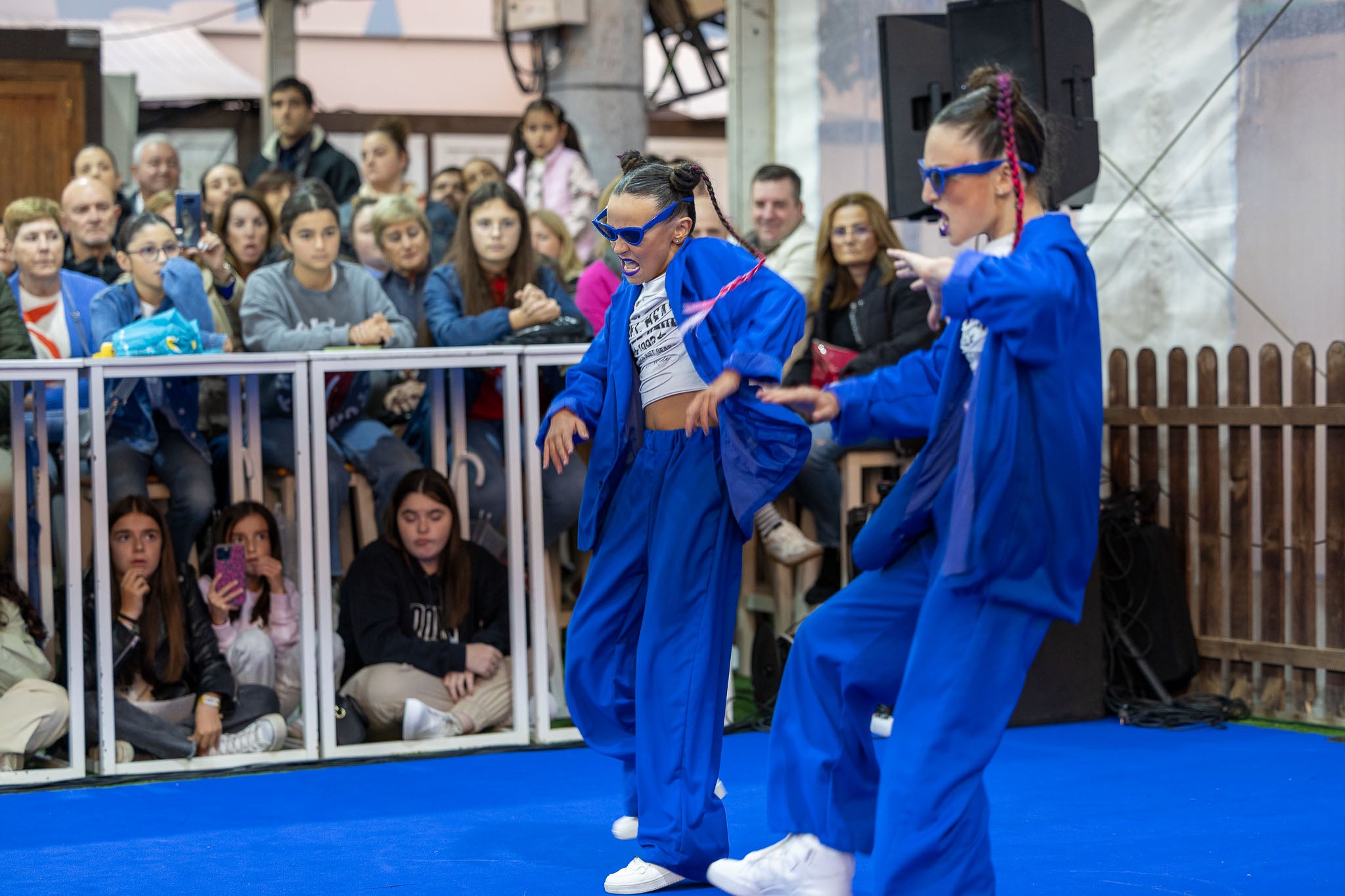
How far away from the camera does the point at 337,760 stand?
517 cm

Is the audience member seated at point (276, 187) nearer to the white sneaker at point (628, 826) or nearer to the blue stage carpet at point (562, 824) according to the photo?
the blue stage carpet at point (562, 824)

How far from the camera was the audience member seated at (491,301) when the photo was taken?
18.6ft

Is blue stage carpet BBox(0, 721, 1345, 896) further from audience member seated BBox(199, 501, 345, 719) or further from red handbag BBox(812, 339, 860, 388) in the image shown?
red handbag BBox(812, 339, 860, 388)

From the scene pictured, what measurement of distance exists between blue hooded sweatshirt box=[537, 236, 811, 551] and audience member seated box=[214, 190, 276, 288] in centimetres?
304

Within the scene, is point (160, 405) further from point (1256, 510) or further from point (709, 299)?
point (1256, 510)

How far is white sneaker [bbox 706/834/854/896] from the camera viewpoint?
3.05 m

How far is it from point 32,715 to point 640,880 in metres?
2.36

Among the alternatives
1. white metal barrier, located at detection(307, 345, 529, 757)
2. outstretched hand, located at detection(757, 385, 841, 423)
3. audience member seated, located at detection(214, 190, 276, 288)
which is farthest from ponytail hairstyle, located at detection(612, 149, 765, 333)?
audience member seated, located at detection(214, 190, 276, 288)

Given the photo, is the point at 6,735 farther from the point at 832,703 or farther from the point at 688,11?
the point at 688,11

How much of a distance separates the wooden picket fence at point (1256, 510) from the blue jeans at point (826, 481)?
3.64ft

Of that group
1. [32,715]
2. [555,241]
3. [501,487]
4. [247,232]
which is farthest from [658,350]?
[555,241]

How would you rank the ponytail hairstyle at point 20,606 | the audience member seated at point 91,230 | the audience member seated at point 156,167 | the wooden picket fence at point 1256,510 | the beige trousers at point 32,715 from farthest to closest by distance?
the audience member seated at point 156,167, the audience member seated at point 91,230, the wooden picket fence at point 1256,510, the ponytail hairstyle at point 20,606, the beige trousers at point 32,715

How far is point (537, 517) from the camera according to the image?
17.9ft

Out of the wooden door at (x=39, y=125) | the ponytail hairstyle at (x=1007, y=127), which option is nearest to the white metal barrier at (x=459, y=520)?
the ponytail hairstyle at (x=1007, y=127)
